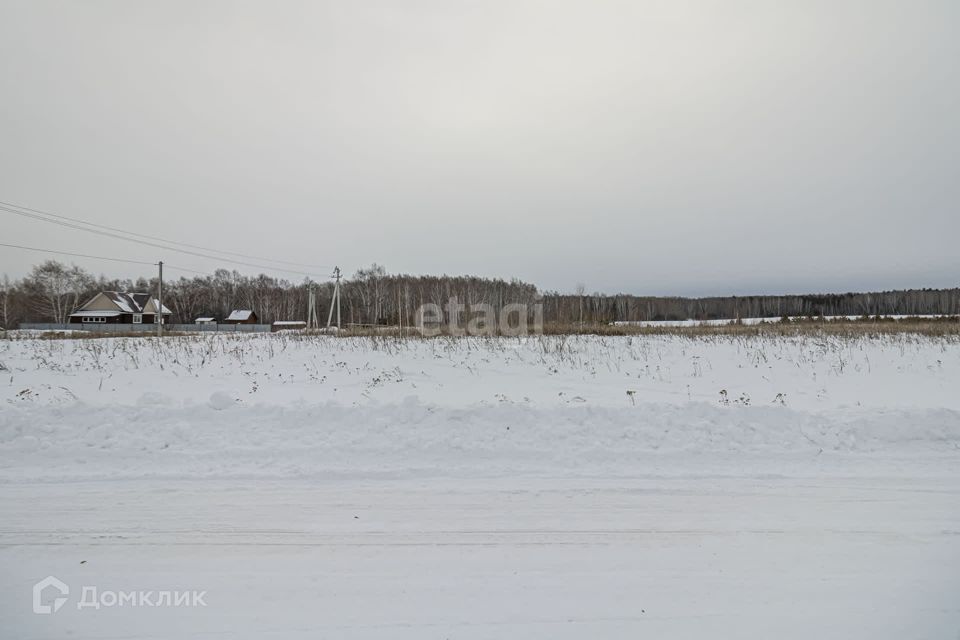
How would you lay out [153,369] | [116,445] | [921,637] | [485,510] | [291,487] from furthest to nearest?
1. [153,369]
2. [116,445]
3. [291,487]
4. [485,510]
5. [921,637]

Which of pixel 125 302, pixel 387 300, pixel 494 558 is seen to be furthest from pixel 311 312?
pixel 494 558

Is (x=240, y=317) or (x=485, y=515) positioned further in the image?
(x=240, y=317)

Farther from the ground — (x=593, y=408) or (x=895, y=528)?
(x=593, y=408)

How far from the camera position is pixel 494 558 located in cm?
323

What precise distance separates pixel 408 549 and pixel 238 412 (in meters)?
4.22

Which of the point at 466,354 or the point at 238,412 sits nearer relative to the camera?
the point at 238,412

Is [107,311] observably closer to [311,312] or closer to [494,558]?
[311,312]

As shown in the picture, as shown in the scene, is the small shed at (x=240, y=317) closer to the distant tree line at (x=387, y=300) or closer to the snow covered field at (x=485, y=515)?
the distant tree line at (x=387, y=300)

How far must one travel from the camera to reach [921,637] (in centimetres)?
250

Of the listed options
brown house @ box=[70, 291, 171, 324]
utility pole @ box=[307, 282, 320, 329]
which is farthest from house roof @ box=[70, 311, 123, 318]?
utility pole @ box=[307, 282, 320, 329]

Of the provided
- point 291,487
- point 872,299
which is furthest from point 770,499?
point 872,299

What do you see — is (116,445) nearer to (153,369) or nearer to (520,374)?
(153,369)

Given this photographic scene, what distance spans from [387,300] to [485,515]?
66.1 m

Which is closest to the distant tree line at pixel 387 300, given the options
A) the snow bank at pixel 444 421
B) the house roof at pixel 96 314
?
the house roof at pixel 96 314
